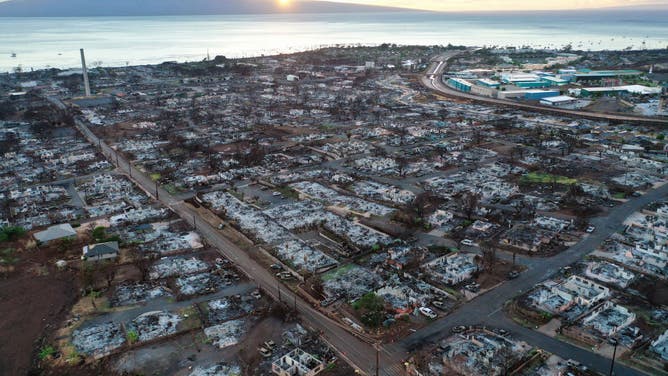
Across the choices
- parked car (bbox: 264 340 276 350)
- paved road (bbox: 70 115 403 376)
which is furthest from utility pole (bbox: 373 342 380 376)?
parked car (bbox: 264 340 276 350)

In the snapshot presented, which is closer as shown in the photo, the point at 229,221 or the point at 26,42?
the point at 229,221

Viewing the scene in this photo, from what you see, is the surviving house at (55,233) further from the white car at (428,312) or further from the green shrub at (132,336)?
the white car at (428,312)

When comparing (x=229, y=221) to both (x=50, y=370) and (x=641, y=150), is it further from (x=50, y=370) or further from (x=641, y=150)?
(x=641, y=150)

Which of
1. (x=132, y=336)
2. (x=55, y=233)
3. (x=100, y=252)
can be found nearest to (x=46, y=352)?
(x=132, y=336)

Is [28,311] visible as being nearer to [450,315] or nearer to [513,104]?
[450,315]

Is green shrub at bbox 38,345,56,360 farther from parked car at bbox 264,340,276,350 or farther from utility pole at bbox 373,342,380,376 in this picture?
utility pole at bbox 373,342,380,376

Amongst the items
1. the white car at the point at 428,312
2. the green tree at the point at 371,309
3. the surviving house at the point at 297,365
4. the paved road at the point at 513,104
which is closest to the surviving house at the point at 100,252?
the surviving house at the point at 297,365

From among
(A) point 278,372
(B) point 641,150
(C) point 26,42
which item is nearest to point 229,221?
(A) point 278,372
